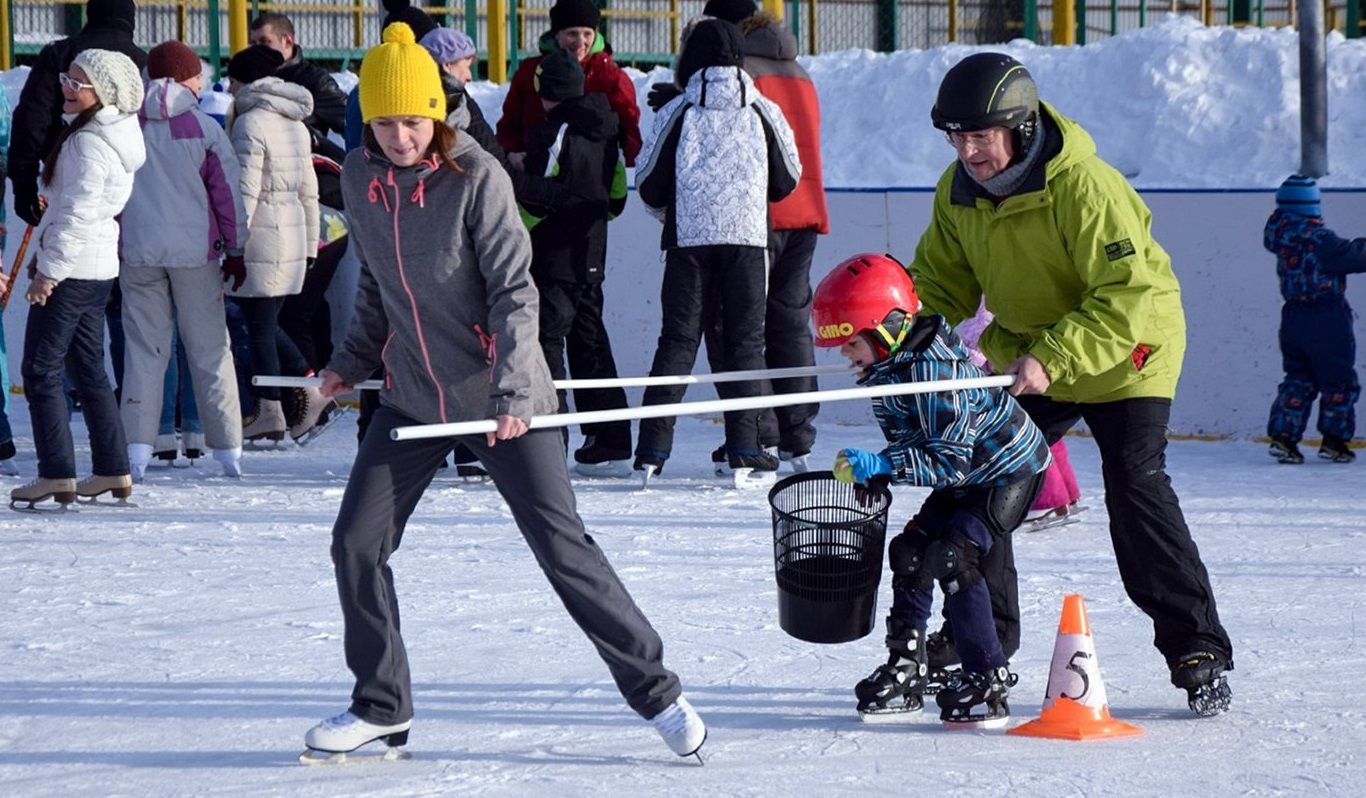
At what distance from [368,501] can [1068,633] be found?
149 cm

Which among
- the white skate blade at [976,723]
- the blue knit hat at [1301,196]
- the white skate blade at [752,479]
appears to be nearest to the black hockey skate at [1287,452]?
the blue knit hat at [1301,196]

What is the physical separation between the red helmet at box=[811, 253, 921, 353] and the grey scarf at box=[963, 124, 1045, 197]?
0.30 metres

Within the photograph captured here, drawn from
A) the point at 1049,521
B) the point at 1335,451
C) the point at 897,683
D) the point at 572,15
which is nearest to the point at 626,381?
the point at 897,683

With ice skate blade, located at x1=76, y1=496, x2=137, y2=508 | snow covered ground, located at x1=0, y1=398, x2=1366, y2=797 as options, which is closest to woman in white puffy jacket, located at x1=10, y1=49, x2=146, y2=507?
ice skate blade, located at x1=76, y1=496, x2=137, y2=508

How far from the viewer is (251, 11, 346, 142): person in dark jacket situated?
8.90 metres

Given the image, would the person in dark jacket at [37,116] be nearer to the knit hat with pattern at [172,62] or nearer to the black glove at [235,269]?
the knit hat with pattern at [172,62]

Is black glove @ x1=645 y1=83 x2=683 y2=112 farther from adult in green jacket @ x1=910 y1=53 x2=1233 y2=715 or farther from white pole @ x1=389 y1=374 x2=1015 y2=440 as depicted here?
white pole @ x1=389 y1=374 x2=1015 y2=440

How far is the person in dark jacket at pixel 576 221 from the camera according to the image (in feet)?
25.3

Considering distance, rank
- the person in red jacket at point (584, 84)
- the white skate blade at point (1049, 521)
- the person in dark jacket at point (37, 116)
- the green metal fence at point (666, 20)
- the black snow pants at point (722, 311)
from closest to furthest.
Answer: the white skate blade at point (1049, 521), the black snow pants at point (722, 311), the person in dark jacket at point (37, 116), the person in red jacket at point (584, 84), the green metal fence at point (666, 20)

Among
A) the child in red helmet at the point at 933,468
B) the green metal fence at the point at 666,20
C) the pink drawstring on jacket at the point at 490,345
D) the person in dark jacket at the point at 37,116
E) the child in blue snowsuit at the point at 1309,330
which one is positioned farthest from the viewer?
the green metal fence at the point at 666,20

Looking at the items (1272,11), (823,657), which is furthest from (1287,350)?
(1272,11)

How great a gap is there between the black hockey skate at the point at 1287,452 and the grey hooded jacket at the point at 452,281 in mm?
4959

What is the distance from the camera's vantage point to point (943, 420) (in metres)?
4.16

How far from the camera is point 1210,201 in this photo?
9.03 m
